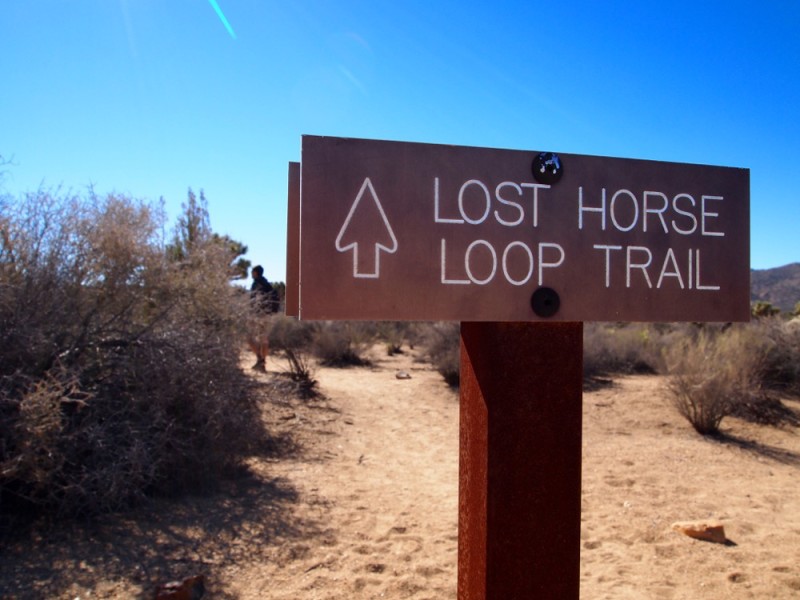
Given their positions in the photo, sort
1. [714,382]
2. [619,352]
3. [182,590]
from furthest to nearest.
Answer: [619,352] < [714,382] < [182,590]

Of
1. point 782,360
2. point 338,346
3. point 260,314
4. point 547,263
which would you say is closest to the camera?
point 547,263

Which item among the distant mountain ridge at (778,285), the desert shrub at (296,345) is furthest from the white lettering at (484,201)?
the distant mountain ridge at (778,285)

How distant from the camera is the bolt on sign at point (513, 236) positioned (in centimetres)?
151

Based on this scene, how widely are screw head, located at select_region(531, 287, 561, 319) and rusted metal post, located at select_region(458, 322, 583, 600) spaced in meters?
0.10

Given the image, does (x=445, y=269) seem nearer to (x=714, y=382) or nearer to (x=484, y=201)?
(x=484, y=201)

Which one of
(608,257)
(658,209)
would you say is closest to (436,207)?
(608,257)

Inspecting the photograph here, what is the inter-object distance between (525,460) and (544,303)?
44cm

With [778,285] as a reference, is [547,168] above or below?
below

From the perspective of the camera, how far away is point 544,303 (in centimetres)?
162

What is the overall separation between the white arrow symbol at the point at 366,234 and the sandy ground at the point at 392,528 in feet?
8.90

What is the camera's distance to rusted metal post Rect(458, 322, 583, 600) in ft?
5.49

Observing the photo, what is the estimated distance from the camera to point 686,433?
26.2 feet

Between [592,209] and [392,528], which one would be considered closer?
[592,209]

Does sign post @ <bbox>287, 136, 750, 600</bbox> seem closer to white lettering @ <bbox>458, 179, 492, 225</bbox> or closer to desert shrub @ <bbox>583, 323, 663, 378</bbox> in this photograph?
white lettering @ <bbox>458, 179, 492, 225</bbox>
